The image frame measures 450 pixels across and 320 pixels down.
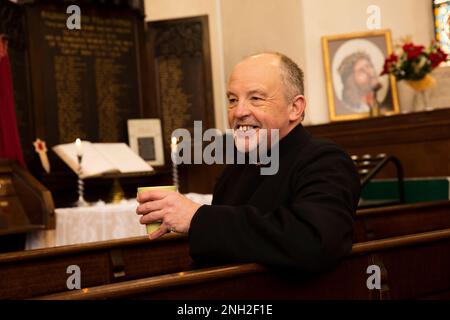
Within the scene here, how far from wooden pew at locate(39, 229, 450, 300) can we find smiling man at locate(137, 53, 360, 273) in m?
0.08

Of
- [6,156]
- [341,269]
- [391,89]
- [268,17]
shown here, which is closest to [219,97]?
[268,17]

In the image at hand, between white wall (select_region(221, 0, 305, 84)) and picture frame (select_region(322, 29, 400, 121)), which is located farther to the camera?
picture frame (select_region(322, 29, 400, 121))

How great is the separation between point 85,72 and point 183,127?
54.2 inches

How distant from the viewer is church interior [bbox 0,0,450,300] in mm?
2600

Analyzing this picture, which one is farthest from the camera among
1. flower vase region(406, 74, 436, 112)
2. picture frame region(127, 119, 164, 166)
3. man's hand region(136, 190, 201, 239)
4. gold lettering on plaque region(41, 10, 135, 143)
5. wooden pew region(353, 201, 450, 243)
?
flower vase region(406, 74, 436, 112)

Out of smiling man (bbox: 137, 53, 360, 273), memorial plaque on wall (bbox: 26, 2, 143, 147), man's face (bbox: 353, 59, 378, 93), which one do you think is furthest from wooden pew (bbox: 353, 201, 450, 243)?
man's face (bbox: 353, 59, 378, 93)

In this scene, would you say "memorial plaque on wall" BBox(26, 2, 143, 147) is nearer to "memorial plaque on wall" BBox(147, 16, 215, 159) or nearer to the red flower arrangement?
"memorial plaque on wall" BBox(147, 16, 215, 159)

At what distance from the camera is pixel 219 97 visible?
8547 mm

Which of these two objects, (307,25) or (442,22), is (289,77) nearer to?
(307,25)

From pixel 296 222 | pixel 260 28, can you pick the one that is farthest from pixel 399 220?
pixel 260 28

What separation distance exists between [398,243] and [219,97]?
626 cm

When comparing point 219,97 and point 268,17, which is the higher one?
point 268,17

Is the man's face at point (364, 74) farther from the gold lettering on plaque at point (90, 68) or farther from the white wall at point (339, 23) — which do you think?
the gold lettering on plaque at point (90, 68)
